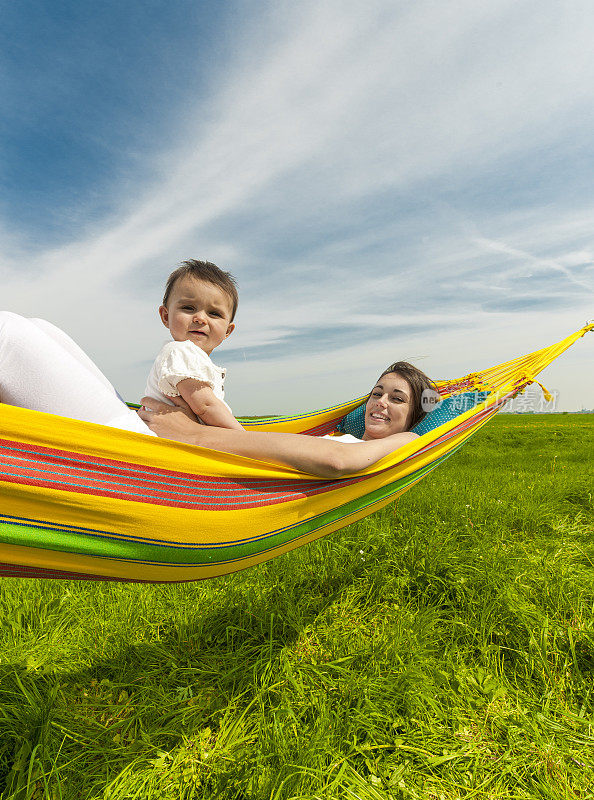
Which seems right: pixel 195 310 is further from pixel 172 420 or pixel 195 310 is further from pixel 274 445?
pixel 274 445

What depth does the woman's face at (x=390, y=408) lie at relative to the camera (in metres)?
2.38

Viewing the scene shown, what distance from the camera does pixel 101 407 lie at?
1.37 metres

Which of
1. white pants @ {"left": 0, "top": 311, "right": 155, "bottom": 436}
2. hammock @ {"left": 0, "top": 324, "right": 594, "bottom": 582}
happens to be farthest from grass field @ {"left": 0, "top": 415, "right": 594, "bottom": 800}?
white pants @ {"left": 0, "top": 311, "right": 155, "bottom": 436}

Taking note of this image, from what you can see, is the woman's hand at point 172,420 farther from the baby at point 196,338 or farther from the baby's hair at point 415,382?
the baby's hair at point 415,382

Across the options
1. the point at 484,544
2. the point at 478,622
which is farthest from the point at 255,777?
the point at 484,544

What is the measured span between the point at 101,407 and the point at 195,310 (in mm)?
567

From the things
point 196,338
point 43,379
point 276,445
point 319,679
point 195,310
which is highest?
point 195,310

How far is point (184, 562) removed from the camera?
129 centimetres

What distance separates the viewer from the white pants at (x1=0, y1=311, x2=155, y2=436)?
3.94 feet

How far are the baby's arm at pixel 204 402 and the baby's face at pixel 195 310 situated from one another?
23 cm

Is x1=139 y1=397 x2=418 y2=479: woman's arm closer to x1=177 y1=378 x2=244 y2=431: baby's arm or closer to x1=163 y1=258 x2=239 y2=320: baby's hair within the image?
x1=177 y1=378 x2=244 y2=431: baby's arm

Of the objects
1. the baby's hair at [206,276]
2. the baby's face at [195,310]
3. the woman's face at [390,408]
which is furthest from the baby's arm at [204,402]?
the woman's face at [390,408]

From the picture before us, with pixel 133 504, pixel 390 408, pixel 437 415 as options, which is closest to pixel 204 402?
pixel 133 504

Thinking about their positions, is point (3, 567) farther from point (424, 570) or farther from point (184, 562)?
point (424, 570)
